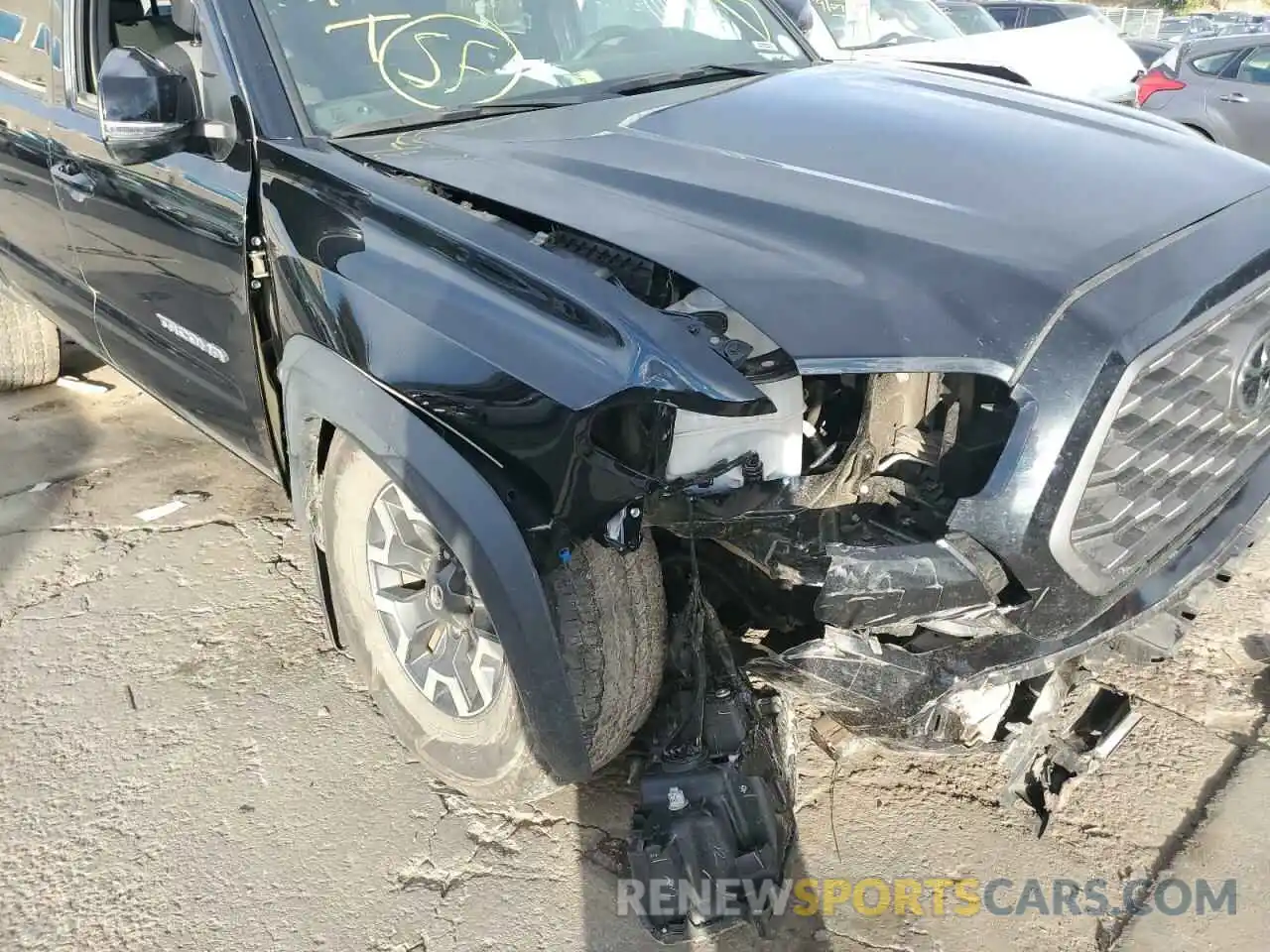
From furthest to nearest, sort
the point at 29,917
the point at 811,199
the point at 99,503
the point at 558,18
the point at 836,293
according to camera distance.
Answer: the point at 99,503
the point at 558,18
the point at 29,917
the point at 811,199
the point at 836,293

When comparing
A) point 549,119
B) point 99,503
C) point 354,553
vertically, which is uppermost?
point 549,119

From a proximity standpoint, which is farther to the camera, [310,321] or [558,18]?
[558,18]

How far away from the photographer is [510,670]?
1.94 m

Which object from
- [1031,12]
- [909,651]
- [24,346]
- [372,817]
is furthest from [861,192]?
[1031,12]

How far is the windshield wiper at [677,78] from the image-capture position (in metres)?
2.71

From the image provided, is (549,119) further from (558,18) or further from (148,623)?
(148,623)

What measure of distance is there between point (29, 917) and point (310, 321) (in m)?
1.41

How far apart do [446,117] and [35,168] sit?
1.72m

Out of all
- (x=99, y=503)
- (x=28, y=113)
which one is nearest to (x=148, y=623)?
(x=99, y=503)

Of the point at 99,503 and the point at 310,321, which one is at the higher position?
the point at 310,321

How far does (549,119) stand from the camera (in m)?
2.46

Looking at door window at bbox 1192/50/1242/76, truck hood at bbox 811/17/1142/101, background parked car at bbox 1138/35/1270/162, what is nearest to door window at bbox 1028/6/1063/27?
truck hood at bbox 811/17/1142/101

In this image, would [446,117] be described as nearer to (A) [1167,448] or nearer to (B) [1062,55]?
(A) [1167,448]

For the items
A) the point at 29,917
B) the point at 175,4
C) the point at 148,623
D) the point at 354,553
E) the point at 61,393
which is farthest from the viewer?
the point at 61,393
